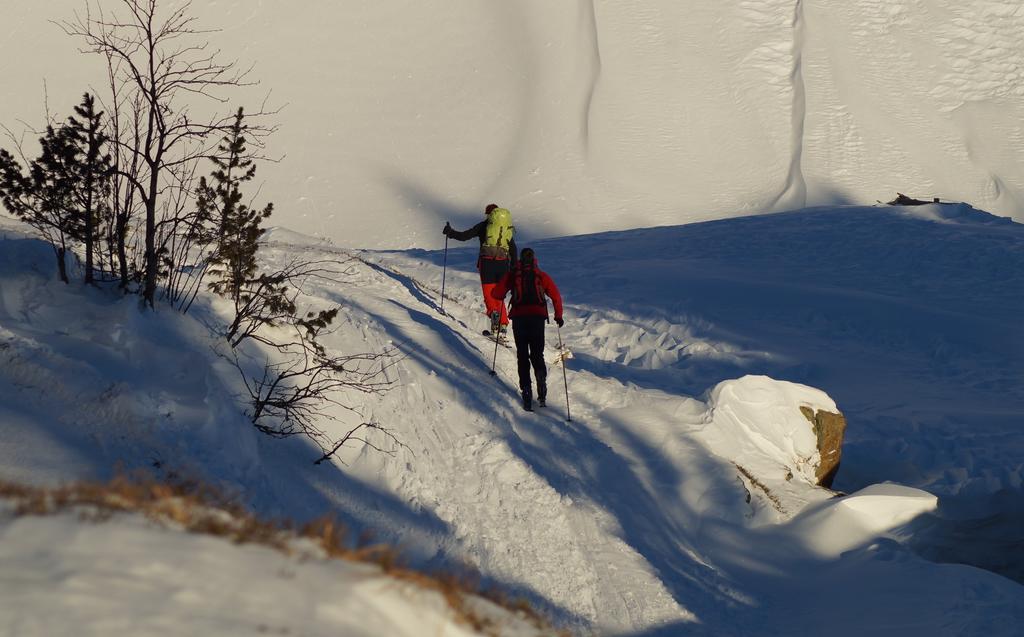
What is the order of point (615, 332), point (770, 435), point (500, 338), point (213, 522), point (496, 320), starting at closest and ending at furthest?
point (213, 522)
point (770, 435)
point (496, 320)
point (500, 338)
point (615, 332)

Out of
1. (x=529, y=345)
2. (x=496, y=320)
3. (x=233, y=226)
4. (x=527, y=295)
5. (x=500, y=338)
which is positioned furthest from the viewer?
(x=500, y=338)

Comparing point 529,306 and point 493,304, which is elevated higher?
point 529,306

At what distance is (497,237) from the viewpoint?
11.1m

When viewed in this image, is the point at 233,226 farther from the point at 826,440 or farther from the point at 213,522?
the point at 826,440

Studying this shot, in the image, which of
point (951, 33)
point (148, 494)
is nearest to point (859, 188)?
point (951, 33)

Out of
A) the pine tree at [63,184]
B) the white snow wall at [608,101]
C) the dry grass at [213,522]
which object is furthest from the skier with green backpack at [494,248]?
the white snow wall at [608,101]

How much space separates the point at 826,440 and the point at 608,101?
93.7 feet

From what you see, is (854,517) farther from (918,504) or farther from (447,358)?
(447,358)

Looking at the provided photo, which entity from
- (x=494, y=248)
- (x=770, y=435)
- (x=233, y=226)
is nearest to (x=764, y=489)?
(x=770, y=435)

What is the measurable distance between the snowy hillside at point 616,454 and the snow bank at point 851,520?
0.07 ft

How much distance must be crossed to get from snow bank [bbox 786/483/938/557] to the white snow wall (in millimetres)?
22818

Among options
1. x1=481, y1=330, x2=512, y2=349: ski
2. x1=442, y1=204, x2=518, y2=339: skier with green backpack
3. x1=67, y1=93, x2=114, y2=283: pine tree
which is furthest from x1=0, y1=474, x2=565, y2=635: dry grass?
x1=442, y1=204, x2=518, y2=339: skier with green backpack

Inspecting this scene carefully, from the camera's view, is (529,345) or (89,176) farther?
(529,345)

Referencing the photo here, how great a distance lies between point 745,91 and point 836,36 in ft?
16.6
